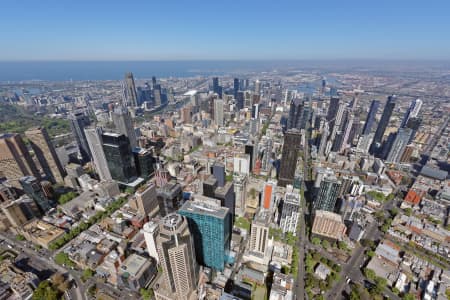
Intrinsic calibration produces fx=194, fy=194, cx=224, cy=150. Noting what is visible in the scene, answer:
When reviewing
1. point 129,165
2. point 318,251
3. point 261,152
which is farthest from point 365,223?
point 129,165

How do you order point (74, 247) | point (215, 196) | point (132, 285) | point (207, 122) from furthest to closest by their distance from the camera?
point (207, 122) → point (74, 247) → point (215, 196) → point (132, 285)

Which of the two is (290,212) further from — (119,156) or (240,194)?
(119,156)

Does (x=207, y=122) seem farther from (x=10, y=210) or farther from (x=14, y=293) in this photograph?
(x=14, y=293)

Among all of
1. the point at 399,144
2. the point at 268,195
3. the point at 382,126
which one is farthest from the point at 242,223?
the point at 382,126

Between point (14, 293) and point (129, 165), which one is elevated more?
point (129, 165)

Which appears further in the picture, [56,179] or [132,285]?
[56,179]

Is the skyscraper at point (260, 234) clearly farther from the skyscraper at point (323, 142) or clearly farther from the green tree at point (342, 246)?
the skyscraper at point (323, 142)

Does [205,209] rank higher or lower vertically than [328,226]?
higher

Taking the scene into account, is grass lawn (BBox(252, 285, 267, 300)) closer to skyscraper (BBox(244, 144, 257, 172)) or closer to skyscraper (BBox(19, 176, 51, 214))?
skyscraper (BBox(244, 144, 257, 172))
